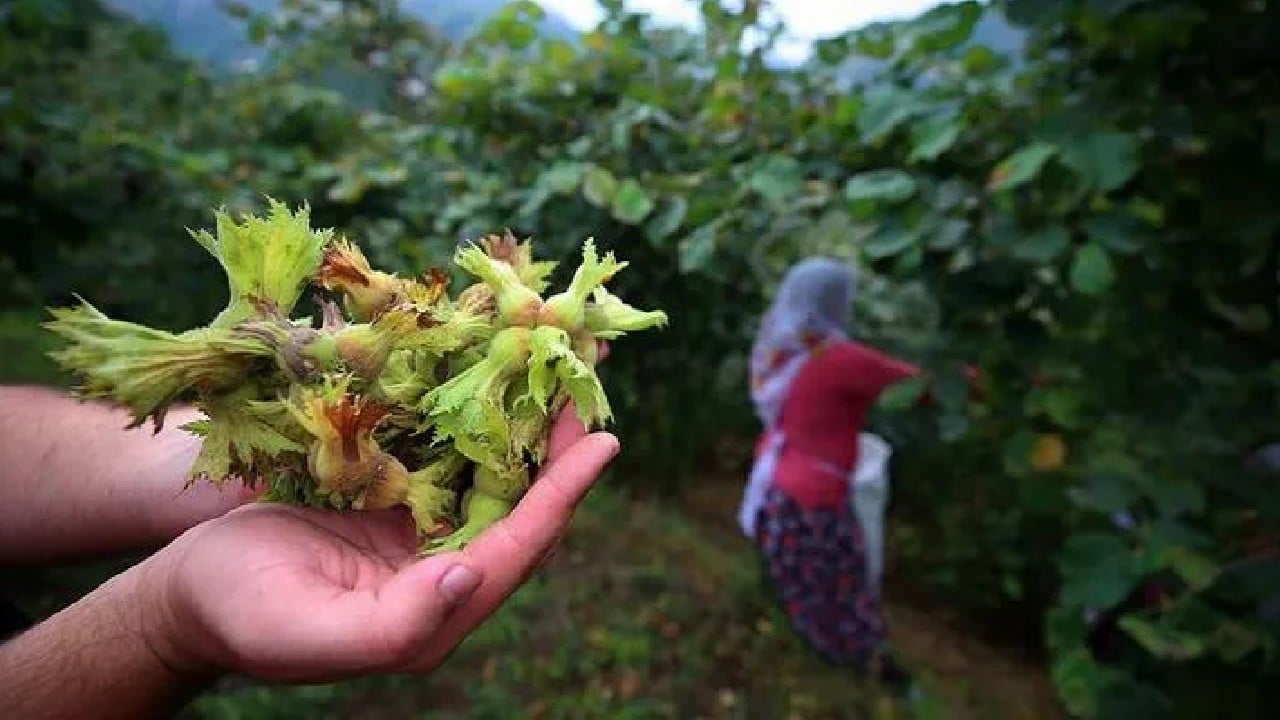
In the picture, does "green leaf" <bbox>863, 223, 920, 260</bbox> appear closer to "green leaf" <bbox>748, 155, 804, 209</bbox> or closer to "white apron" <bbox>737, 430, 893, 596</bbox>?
"green leaf" <bbox>748, 155, 804, 209</bbox>

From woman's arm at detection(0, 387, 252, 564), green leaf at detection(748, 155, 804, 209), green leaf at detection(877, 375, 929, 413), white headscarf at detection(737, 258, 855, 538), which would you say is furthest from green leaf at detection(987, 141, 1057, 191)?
white headscarf at detection(737, 258, 855, 538)

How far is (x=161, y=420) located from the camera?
2.57 feet

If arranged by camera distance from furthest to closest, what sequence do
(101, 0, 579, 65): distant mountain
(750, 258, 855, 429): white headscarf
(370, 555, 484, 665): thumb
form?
(101, 0, 579, 65): distant mountain → (750, 258, 855, 429): white headscarf → (370, 555, 484, 665): thumb

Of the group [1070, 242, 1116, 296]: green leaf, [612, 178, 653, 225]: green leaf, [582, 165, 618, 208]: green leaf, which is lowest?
[1070, 242, 1116, 296]: green leaf

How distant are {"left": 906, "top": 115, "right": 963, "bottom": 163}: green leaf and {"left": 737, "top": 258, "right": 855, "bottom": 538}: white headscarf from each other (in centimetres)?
181

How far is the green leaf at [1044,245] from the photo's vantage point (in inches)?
61.6

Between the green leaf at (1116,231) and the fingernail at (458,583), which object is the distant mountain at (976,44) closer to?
the green leaf at (1116,231)

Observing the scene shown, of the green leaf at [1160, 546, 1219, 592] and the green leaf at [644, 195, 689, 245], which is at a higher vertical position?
the green leaf at [644, 195, 689, 245]

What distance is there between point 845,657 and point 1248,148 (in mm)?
2532

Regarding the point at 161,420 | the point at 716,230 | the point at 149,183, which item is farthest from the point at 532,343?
the point at 149,183

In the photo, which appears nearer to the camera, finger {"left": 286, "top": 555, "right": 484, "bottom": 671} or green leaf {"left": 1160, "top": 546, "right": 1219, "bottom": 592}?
finger {"left": 286, "top": 555, "right": 484, "bottom": 671}

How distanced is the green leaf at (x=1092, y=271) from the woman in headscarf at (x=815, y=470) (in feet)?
6.27

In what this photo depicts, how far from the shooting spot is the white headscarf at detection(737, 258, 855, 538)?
3.49 metres

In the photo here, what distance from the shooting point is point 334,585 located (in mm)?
752
